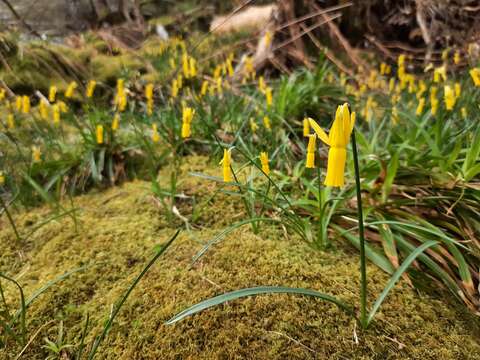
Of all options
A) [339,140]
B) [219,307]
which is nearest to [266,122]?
[219,307]

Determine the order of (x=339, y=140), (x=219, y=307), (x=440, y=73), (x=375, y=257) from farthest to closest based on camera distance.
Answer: (x=440, y=73) → (x=375, y=257) → (x=219, y=307) → (x=339, y=140)

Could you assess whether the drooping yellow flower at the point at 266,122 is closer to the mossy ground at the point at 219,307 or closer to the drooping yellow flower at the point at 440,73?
the mossy ground at the point at 219,307

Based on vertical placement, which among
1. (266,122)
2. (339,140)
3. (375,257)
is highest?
(339,140)

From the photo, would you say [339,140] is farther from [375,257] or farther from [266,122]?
[266,122]

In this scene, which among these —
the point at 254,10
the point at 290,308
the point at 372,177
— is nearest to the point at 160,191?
the point at 290,308

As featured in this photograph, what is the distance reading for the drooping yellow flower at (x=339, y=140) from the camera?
736 millimetres

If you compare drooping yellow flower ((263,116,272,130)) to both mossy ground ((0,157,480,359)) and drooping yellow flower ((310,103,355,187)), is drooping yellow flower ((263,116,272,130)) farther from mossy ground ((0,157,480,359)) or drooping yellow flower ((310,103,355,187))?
drooping yellow flower ((310,103,355,187))

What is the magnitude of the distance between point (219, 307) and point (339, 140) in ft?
2.45

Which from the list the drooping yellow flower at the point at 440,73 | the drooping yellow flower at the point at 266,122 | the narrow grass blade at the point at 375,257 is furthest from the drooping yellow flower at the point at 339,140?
the drooping yellow flower at the point at 440,73

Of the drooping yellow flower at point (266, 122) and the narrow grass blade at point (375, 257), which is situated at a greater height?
the drooping yellow flower at point (266, 122)

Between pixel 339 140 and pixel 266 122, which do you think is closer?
pixel 339 140

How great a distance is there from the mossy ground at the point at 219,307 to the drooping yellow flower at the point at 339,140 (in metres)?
0.59

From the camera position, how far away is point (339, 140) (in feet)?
2.47

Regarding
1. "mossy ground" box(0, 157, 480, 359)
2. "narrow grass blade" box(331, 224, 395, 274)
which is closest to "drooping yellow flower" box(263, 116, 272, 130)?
"mossy ground" box(0, 157, 480, 359)
